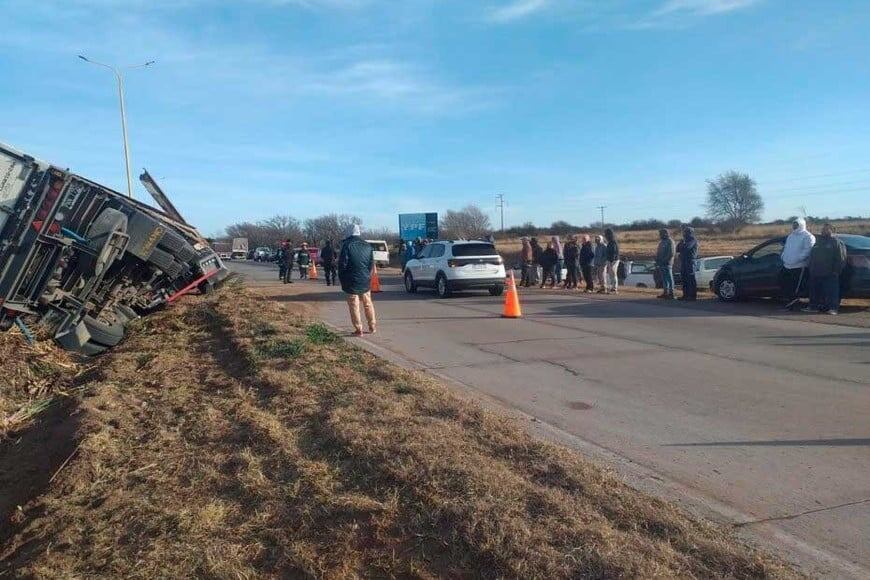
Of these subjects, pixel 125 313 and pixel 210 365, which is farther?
pixel 125 313

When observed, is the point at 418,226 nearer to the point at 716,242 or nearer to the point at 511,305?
the point at 716,242

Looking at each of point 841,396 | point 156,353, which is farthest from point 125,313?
point 841,396

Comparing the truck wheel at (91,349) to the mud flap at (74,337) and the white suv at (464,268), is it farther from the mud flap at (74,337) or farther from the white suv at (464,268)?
the white suv at (464,268)

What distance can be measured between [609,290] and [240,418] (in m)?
14.4

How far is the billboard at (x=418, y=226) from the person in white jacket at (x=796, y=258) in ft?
97.0

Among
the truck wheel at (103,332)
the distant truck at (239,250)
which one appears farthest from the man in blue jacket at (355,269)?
the distant truck at (239,250)

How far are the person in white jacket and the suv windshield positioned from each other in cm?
739

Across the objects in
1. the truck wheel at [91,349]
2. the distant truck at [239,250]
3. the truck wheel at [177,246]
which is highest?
the distant truck at [239,250]

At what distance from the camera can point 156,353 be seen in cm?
986

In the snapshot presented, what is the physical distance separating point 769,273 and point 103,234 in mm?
12358

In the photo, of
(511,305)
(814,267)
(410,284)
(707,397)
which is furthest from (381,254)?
(707,397)

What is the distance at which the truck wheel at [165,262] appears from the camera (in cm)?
1155

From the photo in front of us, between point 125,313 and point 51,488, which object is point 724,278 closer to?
point 125,313

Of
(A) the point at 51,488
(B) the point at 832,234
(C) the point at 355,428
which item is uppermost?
(B) the point at 832,234
